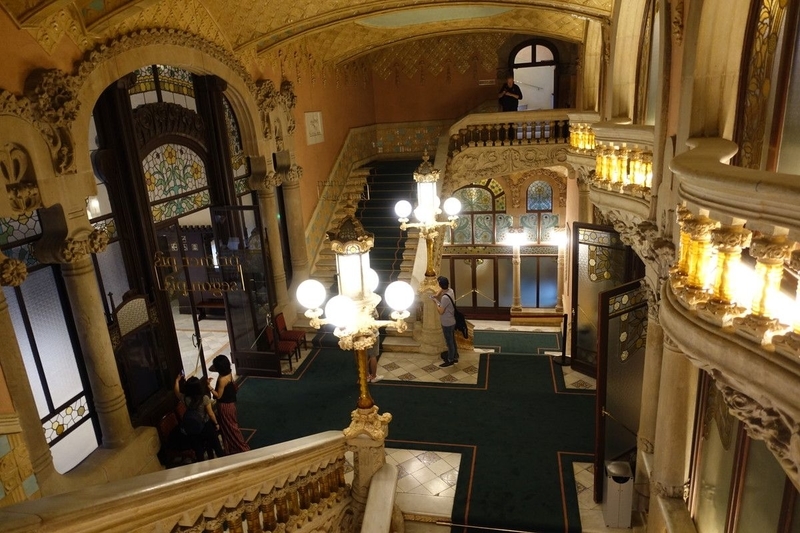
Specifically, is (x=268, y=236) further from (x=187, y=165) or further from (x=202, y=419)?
(x=202, y=419)

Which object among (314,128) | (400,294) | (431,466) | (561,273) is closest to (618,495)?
(431,466)

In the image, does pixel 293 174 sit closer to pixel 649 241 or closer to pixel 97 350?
pixel 97 350

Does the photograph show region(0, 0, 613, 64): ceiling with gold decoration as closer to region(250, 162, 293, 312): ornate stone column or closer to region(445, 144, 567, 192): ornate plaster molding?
region(250, 162, 293, 312): ornate stone column

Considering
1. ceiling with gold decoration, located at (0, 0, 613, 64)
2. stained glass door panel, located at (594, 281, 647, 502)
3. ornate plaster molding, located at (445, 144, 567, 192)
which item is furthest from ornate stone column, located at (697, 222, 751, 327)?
ornate plaster molding, located at (445, 144, 567, 192)

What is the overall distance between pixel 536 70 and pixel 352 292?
12510mm

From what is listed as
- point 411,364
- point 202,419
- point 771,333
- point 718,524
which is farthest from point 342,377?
point 771,333

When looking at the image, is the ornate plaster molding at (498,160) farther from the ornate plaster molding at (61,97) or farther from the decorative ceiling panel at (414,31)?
the ornate plaster molding at (61,97)

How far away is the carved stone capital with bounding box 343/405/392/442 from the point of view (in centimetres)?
481

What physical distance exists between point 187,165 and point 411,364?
479cm

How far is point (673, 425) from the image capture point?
4477 mm

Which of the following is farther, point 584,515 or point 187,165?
point 187,165

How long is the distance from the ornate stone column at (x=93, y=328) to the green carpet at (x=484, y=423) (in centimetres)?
180

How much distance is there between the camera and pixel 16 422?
4.74 meters

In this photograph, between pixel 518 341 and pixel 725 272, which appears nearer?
pixel 725 272
